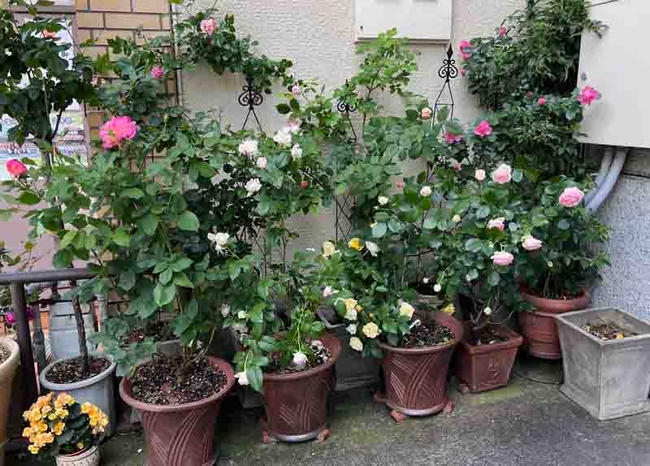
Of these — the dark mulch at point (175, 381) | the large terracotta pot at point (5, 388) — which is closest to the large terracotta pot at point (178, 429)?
the dark mulch at point (175, 381)

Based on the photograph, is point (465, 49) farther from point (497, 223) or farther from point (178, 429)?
point (178, 429)

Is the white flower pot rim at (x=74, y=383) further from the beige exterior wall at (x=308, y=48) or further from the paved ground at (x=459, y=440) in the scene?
the beige exterior wall at (x=308, y=48)

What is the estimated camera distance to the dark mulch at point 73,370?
2265 mm

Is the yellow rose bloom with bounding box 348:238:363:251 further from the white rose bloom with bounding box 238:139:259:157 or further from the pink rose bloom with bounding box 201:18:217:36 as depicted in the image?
the pink rose bloom with bounding box 201:18:217:36

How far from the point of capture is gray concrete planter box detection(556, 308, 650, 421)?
2.34 metres

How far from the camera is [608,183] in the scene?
8.89 feet

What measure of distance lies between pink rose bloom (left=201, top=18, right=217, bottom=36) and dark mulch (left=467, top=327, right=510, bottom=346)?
1.97 m

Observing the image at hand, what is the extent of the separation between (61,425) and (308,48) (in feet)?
6.81

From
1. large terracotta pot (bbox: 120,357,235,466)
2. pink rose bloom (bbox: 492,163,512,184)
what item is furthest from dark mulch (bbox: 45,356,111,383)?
pink rose bloom (bbox: 492,163,512,184)

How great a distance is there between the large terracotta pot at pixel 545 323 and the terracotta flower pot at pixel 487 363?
164 mm

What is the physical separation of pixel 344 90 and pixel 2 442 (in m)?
2.16

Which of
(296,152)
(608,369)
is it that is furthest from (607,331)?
(296,152)

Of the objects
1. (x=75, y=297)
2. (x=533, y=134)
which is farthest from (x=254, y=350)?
(x=533, y=134)

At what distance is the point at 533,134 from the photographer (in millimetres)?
2639
